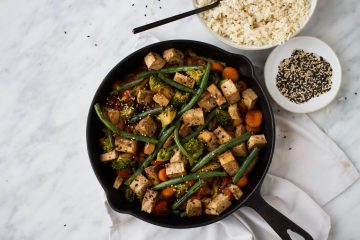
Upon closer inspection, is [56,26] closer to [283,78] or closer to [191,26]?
[191,26]

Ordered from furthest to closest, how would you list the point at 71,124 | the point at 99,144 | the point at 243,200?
the point at 71,124 → the point at 99,144 → the point at 243,200

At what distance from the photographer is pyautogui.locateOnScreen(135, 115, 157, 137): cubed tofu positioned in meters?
3.36

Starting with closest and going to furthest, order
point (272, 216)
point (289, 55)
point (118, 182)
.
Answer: point (272, 216) → point (118, 182) → point (289, 55)

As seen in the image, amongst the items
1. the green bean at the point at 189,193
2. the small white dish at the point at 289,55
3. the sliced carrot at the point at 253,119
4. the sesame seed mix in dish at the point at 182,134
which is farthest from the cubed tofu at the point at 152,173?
the small white dish at the point at 289,55

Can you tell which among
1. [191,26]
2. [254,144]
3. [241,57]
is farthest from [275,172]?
[191,26]

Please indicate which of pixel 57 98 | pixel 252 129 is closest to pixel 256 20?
pixel 252 129

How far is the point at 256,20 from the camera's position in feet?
11.5

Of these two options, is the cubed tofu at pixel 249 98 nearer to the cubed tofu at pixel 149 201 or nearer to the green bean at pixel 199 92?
the green bean at pixel 199 92

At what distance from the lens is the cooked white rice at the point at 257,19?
11.3 feet

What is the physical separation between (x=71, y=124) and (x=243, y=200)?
5.03ft

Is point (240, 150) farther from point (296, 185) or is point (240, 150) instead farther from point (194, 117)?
A: point (296, 185)

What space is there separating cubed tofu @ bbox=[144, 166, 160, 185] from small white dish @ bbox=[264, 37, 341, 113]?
1047 millimetres

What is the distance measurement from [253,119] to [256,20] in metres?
0.73

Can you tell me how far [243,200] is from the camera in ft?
10.9
